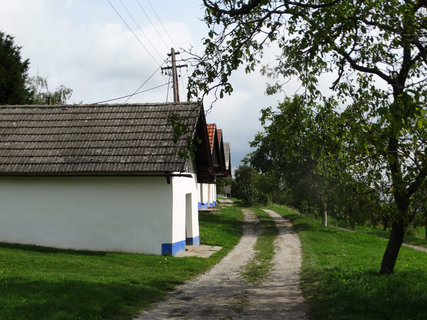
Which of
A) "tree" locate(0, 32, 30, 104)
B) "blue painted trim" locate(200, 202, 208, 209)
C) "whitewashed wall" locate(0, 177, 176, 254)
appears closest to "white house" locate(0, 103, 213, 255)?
"whitewashed wall" locate(0, 177, 176, 254)

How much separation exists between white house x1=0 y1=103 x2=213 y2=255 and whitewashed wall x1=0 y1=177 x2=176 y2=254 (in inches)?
1.3

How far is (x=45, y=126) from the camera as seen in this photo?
17.0 meters

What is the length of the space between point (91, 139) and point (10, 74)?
633 inches

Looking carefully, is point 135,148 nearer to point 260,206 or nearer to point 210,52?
point 210,52

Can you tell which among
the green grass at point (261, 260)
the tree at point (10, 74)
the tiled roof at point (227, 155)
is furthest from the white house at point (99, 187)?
the tiled roof at point (227, 155)

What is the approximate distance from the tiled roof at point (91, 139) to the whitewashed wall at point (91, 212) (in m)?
0.54

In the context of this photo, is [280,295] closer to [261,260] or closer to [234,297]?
[234,297]

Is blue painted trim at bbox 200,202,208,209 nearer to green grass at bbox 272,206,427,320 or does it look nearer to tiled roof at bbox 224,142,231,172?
→ tiled roof at bbox 224,142,231,172

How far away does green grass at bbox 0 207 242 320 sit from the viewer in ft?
23.3

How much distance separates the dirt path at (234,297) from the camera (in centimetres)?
757

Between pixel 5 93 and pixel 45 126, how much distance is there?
544 inches

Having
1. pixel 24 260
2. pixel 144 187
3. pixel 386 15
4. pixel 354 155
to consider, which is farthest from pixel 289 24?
pixel 24 260

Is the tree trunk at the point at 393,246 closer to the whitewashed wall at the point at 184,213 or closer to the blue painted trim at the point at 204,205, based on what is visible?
the whitewashed wall at the point at 184,213

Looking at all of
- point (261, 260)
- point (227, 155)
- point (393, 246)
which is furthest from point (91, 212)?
point (227, 155)
